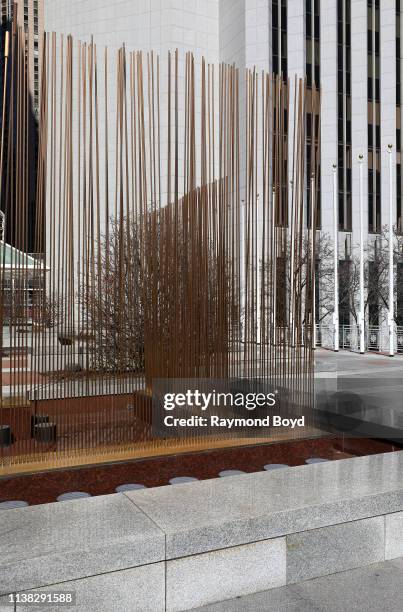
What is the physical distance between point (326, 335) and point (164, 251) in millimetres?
26105

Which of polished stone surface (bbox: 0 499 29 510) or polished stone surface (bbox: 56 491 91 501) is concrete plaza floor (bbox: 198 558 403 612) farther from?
polished stone surface (bbox: 0 499 29 510)

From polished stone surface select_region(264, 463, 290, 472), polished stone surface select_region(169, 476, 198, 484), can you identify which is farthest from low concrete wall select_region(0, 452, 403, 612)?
polished stone surface select_region(264, 463, 290, 472)

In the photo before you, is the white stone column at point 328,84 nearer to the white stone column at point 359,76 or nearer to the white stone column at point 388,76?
the white stone column at point 359,76

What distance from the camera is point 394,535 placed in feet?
13.4

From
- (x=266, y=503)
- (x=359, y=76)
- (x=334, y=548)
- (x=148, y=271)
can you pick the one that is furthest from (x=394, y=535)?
(x=359, y=76)

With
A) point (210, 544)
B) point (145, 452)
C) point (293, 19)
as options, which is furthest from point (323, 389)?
point (293, 19)

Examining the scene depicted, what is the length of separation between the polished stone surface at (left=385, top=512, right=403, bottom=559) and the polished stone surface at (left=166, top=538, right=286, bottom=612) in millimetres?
830

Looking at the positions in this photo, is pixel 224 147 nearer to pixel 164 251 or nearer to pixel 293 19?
pixel 164 251

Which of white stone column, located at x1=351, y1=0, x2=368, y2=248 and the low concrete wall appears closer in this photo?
the low concrete wall

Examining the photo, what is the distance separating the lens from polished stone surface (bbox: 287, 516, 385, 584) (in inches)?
148

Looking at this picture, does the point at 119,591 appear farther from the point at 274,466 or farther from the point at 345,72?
the point at 345,72

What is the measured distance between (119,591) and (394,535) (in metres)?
1.97

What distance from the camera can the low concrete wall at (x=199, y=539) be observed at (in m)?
3.15

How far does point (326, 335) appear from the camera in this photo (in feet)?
104
